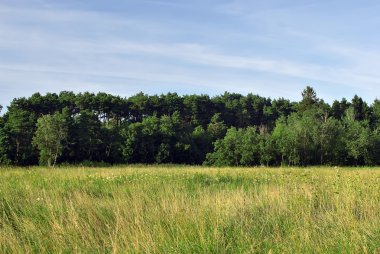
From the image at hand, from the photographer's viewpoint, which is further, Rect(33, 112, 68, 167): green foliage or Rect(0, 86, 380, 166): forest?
Rect(0, 86, 380, 166): forest

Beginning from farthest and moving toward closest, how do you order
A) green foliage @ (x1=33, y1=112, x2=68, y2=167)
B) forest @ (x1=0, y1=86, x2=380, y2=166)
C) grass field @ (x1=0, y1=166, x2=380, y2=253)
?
forest @ (x1=0, y1=86, x2=380, y2=166), green foliage @ (x1=33, y1=112, x2=68, y2=167), grass field @ (x1=0, y1=166, x2=380, y2=253)

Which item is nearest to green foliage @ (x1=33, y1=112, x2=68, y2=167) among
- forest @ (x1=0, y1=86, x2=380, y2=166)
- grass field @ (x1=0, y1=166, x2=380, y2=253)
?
forest @ (x1=0, y1=86, x2=380, y2=166)

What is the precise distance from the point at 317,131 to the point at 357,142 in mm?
5998

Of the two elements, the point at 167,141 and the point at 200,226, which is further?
the point at 167,141

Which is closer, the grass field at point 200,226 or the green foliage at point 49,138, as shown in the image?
the grass field at point 200,226

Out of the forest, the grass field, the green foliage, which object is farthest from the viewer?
the forest

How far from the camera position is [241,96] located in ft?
365

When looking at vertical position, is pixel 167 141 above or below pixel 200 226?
above

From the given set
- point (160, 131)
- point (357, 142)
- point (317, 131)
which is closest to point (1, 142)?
point (160, 131)

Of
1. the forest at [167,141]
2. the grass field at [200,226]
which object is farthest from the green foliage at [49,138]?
the grass field at [200,226]

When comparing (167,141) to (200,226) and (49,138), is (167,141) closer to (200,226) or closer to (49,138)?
(49,138)

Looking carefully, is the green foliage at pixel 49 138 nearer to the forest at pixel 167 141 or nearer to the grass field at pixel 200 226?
the forest at pixel 167 141

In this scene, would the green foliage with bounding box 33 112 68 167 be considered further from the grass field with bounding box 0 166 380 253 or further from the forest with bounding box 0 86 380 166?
the grass field with bounding box 0 166 380 253

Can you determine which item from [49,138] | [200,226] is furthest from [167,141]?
[200,226]
